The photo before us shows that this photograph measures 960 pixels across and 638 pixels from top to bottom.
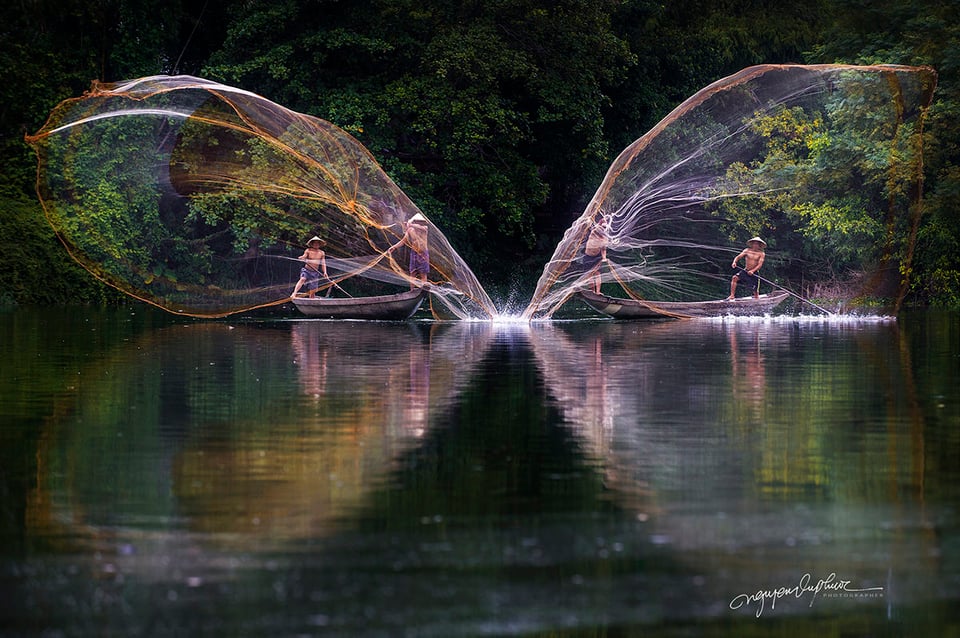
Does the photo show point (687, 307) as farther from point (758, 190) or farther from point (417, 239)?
point (417, 239)

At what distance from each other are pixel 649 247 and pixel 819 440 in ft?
55.0

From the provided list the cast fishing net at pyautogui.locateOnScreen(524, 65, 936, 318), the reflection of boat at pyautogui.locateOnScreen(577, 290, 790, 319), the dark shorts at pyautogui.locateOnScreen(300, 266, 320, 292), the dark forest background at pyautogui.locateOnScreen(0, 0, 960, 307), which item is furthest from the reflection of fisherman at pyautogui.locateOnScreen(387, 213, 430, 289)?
the dark forest background at pyautogui.locateOnScreen(0, 0, 960, 307)

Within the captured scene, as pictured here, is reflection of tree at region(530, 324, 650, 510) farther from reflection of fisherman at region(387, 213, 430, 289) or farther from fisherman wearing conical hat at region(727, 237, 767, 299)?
fisherman wearing conical hat at region(727, 237, 767, 299)

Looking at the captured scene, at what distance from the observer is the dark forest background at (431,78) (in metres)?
36.3

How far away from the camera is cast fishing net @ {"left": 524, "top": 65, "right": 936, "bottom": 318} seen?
80.8 ft

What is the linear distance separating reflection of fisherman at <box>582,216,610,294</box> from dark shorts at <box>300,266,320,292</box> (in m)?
5.03

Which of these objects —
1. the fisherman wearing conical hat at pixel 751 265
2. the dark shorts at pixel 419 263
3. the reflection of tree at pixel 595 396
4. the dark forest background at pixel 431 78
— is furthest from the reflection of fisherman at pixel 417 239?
the dark forest background at pixel 431 78

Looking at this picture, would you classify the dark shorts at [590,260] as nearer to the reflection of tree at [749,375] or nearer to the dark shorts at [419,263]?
the dark shorts at [419,263]

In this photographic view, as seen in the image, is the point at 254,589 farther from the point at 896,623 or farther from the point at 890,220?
the point at 890,220

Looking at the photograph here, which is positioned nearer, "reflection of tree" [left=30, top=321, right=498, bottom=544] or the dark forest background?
"reflection of tree" [left=30, top=321, right=498, bottom=544]

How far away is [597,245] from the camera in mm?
25922

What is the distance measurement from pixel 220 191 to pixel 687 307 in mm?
9691

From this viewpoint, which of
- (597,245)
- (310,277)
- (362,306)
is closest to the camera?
(597,245)

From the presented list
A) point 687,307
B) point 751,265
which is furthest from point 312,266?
point 751,265
